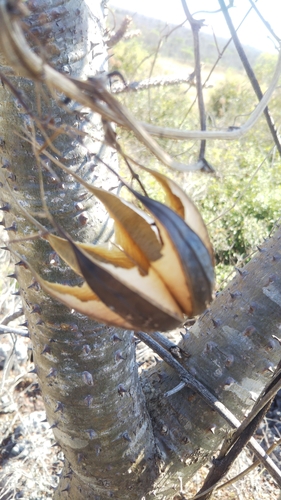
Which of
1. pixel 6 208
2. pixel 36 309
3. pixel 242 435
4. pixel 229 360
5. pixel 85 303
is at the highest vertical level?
pixel 6 208

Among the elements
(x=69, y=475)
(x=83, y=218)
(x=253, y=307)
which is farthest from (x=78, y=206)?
(x=69, y=475)

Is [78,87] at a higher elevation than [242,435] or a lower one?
higher

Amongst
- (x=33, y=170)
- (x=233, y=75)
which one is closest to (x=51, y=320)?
(x=33, y=170)

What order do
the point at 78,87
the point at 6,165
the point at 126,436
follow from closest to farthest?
the point at 78,87 → the point at 6,165 → the point at 126,436

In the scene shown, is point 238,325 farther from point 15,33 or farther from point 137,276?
point 15,33

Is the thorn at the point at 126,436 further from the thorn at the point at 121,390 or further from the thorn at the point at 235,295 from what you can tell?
the thorn at the point at 235,295

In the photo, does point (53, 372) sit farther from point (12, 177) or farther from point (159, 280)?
point (159, 280)

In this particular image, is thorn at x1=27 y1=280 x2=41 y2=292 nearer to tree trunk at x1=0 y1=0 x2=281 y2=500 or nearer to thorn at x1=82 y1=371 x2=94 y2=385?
tree trunk at x1=0 y1=0 x2=281 y2=500

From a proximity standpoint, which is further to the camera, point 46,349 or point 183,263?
point 46,349

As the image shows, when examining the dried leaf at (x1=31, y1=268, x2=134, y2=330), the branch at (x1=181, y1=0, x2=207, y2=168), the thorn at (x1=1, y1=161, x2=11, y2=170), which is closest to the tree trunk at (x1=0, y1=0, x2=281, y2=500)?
the thorn at (x1=1, y1=161, x2=11, y2=170)
